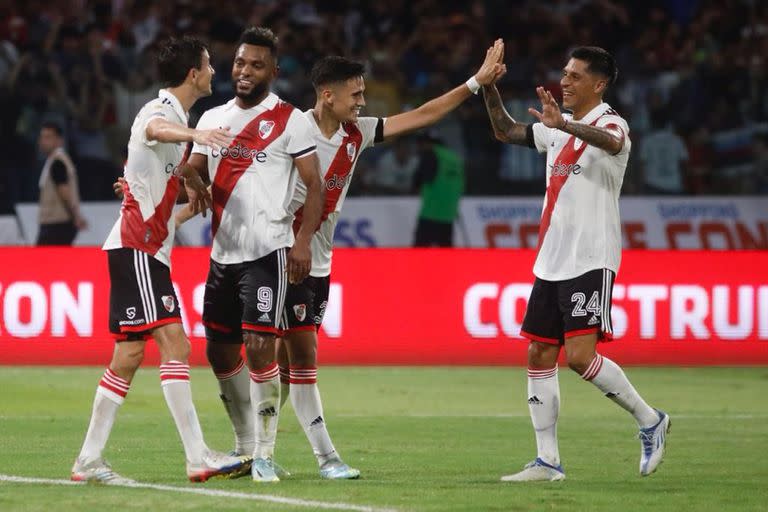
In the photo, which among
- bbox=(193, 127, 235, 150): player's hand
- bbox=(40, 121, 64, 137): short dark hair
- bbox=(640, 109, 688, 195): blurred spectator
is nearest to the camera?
bbox=(193, 127, 235, 150): player's hand

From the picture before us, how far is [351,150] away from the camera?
8.77 meters

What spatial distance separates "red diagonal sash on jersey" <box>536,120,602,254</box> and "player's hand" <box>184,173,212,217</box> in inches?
76.4

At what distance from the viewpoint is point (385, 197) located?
19172 mm

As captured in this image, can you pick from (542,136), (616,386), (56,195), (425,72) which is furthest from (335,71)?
(425,72)

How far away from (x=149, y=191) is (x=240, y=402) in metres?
1.40

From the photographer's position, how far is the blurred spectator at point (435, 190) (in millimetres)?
18750

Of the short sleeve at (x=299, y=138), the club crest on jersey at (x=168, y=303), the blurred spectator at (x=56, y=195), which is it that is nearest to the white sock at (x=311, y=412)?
the club crest on jersey at (x=168, y=303)

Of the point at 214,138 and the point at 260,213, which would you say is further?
the point at 260,213

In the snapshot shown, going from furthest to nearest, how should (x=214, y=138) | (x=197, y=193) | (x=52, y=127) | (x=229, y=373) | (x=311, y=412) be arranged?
(x=52, y=127) < (x=229, y=373) < (x=311, y=412) < (x=197, y=193) < (x=214, y=138)

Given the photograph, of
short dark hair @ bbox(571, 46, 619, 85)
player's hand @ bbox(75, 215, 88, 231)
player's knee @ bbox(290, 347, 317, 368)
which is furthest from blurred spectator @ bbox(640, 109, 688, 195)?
player's knee @ bbox(290, 347, 317, 368)

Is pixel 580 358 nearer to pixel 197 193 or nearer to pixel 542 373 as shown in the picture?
pixel 542 373

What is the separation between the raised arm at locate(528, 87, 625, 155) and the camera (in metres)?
8.03

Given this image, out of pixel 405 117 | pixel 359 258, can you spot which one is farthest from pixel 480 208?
pixel 405 117

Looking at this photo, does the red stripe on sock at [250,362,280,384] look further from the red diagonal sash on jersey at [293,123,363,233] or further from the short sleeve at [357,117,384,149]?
the short sleeve at [357,117,384,149]
